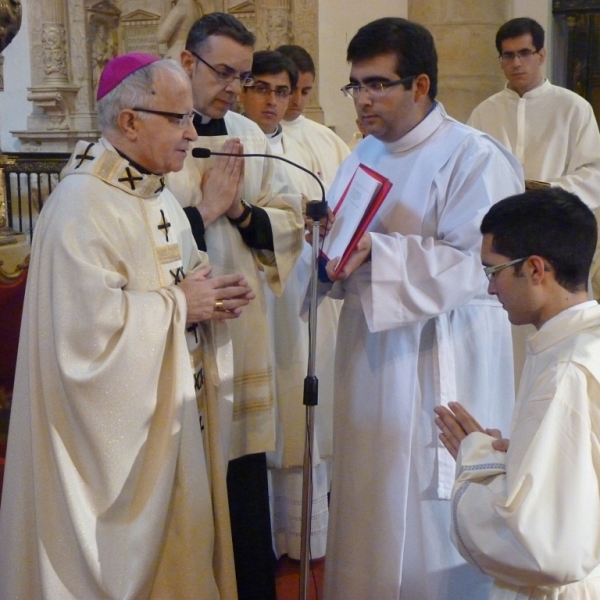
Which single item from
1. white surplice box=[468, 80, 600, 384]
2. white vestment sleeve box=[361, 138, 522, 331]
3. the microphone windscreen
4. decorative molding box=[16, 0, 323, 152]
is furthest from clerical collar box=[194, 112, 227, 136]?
decorative molding box=[16, 0, 323, 152]

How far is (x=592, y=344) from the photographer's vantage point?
1830 mm

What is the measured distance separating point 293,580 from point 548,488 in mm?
2241

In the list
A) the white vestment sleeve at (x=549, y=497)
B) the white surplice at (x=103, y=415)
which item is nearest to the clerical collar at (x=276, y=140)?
the white surplice at (x=103, y=415)

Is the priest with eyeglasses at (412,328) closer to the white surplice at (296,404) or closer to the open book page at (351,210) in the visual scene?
the open book page at (351,210)

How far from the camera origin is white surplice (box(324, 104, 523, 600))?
8.65 feet

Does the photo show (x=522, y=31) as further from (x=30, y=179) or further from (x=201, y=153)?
(x=30, y=179)

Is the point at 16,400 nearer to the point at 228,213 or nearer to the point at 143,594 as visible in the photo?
the point at 143,594

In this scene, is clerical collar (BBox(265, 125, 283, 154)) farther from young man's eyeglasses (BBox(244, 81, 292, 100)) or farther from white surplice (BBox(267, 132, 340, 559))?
young man's eyeglasses (BBox(244, 81, 292, 100))

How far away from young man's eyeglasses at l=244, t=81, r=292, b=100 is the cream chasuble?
69 cm

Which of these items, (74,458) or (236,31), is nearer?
(74,458)

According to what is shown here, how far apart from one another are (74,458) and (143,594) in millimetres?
418

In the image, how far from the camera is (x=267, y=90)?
12.6 feet

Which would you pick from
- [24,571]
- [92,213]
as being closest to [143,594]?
[24,571]

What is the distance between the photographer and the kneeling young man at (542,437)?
66.7 inches
